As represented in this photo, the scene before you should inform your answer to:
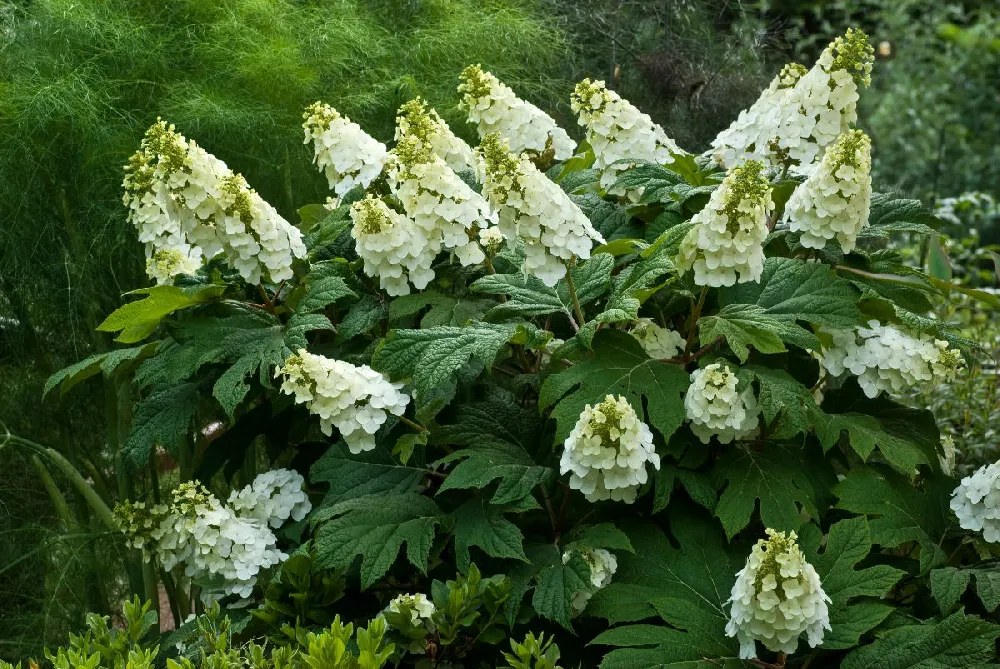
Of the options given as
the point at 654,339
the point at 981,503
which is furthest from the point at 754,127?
the point at 981,503

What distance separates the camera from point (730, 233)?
6.00ft

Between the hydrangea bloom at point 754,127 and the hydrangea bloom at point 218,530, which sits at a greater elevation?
the hydrangea bloom at point 754,127

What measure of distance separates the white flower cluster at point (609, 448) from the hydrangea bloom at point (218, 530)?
63 cm

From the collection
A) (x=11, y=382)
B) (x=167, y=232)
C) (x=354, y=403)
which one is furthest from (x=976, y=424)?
(x=11, y=382)

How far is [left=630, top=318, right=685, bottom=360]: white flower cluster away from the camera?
2100 millimetres

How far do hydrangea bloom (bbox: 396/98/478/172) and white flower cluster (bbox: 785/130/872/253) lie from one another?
692mm

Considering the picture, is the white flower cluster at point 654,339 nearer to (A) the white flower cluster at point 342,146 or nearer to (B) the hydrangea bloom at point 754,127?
(B) the hydrangea bloom at point 754,127

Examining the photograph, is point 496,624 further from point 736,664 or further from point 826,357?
point 826,357

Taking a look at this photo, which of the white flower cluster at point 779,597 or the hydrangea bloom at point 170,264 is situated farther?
the hydrangea bloom at point 170,264

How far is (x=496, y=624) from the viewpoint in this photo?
76.8 inches

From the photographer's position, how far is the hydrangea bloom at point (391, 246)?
2051 millimetres

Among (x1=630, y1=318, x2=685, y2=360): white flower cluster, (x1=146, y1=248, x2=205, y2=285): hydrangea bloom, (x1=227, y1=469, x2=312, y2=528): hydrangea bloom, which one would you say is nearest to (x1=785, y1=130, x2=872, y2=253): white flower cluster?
(x1=630, y1=318, x2=685, y2=360): white flower cluster

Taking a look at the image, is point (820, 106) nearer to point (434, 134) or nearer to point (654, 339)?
point (654, 339)

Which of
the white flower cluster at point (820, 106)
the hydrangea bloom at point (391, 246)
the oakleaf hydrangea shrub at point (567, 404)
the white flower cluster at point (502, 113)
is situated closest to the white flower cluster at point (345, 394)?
the oakleaf hydrangea shrub at point (567, 404)
